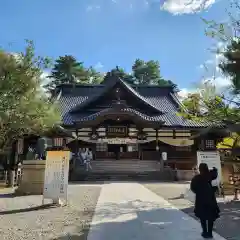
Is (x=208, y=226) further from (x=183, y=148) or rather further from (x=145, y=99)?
(x=145, y=99)

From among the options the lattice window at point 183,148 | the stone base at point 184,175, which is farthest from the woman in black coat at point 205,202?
the lattice window at point 183,148

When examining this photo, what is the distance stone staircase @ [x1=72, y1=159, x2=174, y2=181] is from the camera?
21156mm

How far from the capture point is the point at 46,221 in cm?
721

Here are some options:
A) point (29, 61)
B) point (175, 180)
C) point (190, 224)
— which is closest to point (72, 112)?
point (175, 180)

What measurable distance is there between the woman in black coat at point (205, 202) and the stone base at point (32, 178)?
8.38 m

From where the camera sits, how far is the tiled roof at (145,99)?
90.9ft

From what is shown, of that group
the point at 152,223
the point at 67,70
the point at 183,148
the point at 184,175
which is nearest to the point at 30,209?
the point at 152,223

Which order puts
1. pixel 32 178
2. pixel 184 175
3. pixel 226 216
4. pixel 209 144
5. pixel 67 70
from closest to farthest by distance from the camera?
pixel 226 216 → pixel 32 178 → pixel 209 144 → pixel 184 175 → pixel 67 70

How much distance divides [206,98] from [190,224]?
5.52 metres

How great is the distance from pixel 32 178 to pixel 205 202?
8974mm

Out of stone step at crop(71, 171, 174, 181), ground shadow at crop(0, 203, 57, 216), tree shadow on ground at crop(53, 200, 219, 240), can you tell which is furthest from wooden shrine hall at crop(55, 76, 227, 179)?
tree shadow on ground at crop(53, 200, 219, 240)

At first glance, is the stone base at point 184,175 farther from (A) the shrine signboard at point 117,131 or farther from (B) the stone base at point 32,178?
(B) the stone base at point 32,178

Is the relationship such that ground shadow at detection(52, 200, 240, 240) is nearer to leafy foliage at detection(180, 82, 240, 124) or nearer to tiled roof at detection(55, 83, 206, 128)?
leafy foliage at detection(180, 82, 240, 124)

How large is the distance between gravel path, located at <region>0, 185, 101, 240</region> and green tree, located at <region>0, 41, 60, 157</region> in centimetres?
312
